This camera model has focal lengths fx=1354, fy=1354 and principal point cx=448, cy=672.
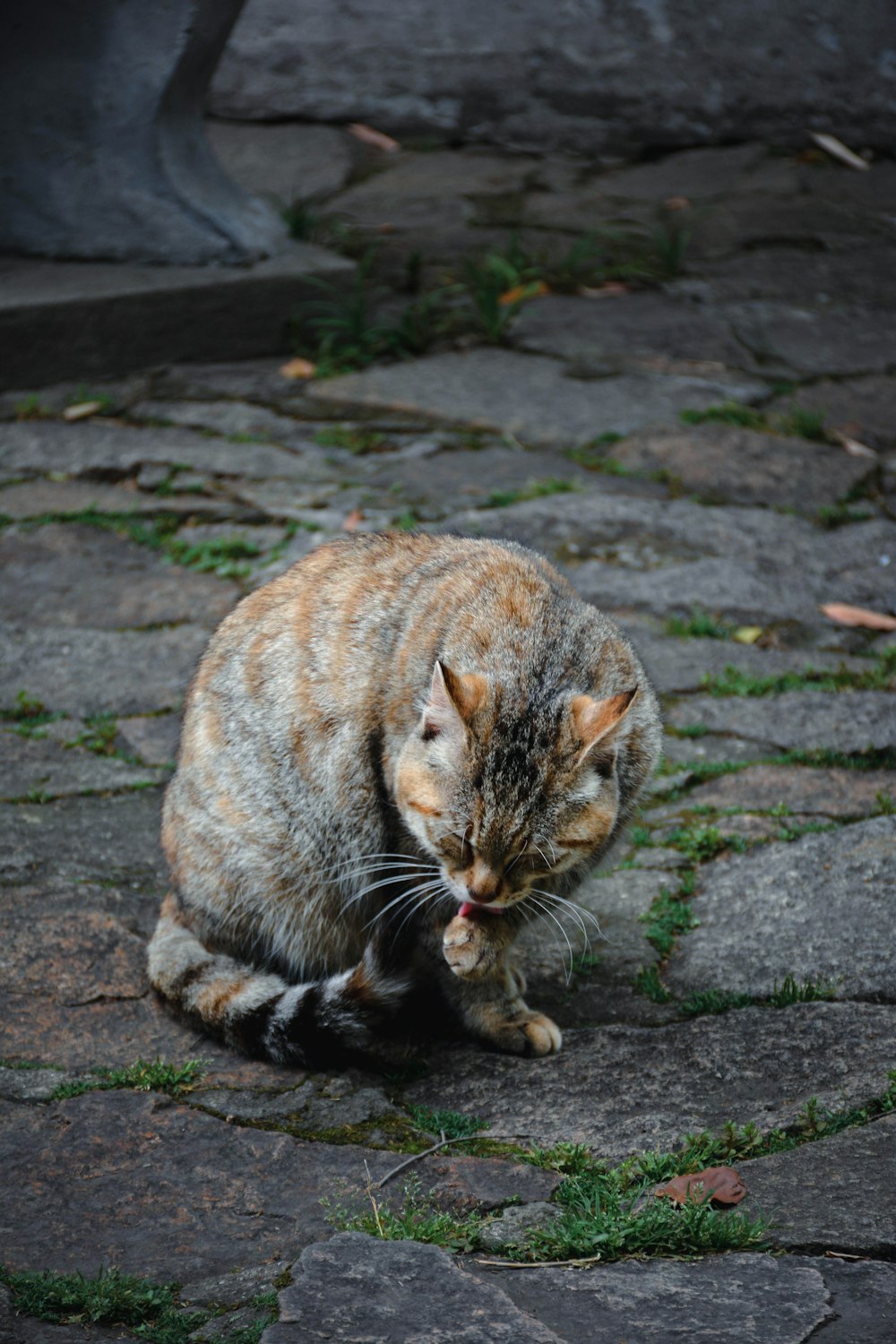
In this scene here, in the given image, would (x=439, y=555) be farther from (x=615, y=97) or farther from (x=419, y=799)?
(x=615, y=97)

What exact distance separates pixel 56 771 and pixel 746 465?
11.5 feet

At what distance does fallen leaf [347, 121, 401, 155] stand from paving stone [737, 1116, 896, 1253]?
8785 mm

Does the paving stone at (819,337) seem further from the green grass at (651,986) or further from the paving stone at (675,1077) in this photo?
the paving stone at (675,1077)

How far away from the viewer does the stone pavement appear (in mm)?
2400

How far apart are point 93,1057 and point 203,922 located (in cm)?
45

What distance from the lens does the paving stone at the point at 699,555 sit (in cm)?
524

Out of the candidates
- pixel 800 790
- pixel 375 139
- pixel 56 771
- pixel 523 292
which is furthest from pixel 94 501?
pixel 375 139

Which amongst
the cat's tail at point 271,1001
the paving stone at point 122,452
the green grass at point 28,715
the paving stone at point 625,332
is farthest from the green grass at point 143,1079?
the paving stone at point 625,332

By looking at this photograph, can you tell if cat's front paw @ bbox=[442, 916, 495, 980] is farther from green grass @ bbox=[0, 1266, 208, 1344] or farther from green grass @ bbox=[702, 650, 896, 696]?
green grass @ bbox=[702, 650, 896, 696]

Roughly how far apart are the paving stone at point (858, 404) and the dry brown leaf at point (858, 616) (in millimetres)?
1493

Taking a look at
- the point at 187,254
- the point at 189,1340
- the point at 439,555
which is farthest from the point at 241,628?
the point at 187,254

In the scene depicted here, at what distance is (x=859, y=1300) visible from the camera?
2.15 m

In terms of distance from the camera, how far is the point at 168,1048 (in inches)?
126

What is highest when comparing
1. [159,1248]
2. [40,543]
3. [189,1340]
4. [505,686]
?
[505,686]
